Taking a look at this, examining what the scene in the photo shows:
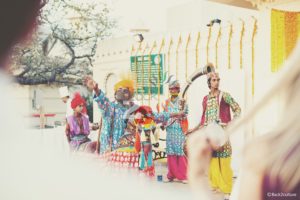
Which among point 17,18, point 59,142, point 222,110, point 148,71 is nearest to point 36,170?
point 59,142

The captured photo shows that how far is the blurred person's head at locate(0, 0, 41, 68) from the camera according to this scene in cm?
88

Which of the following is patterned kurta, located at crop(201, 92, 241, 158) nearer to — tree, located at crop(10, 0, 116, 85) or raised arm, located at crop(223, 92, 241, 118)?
raised arm, located at crop(223, 92, 241, 118)

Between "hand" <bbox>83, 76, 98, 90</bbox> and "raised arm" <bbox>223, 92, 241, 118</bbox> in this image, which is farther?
"raised arm" <bbox>223, 92, 241, 118</bbox>

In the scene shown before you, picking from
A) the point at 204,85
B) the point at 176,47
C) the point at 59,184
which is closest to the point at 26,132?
Answer: the point at 59,184

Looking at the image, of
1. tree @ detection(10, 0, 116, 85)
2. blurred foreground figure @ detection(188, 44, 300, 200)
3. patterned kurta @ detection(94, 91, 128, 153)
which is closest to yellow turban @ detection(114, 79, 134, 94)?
patterned kurta @ detection(94, 91, 128, 153)

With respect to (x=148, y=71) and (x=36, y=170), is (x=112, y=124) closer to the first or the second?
(x=148, y=71)

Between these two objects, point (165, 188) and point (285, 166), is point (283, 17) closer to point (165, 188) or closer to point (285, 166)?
point (165, 188)

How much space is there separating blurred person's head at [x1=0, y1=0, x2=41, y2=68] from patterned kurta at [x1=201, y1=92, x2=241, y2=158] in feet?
3.75

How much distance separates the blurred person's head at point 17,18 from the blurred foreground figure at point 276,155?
1.24 ft

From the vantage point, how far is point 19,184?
4.13ft

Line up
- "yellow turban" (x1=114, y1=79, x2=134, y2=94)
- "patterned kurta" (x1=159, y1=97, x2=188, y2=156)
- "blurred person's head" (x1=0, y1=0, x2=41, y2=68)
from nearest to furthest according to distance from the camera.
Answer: "blurred person's head" (x1=0, y1=0, x2=41, y2=68), "yellow turban" (x1=114, y1=79, x2=134, y2=94), "patterned kurta" (x1=159, y1=97, x2=188, y2=156)

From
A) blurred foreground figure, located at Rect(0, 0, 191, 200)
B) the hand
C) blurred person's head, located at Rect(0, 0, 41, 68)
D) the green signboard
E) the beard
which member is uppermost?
blurred person's head, located at Rect(0, 0, 41, 68)

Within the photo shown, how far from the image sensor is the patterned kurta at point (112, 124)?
2.14 meters

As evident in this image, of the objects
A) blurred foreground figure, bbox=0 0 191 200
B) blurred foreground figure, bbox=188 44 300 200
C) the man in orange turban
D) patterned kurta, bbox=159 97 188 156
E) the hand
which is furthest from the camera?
patterned kurta, bbox=159 97 188 156
